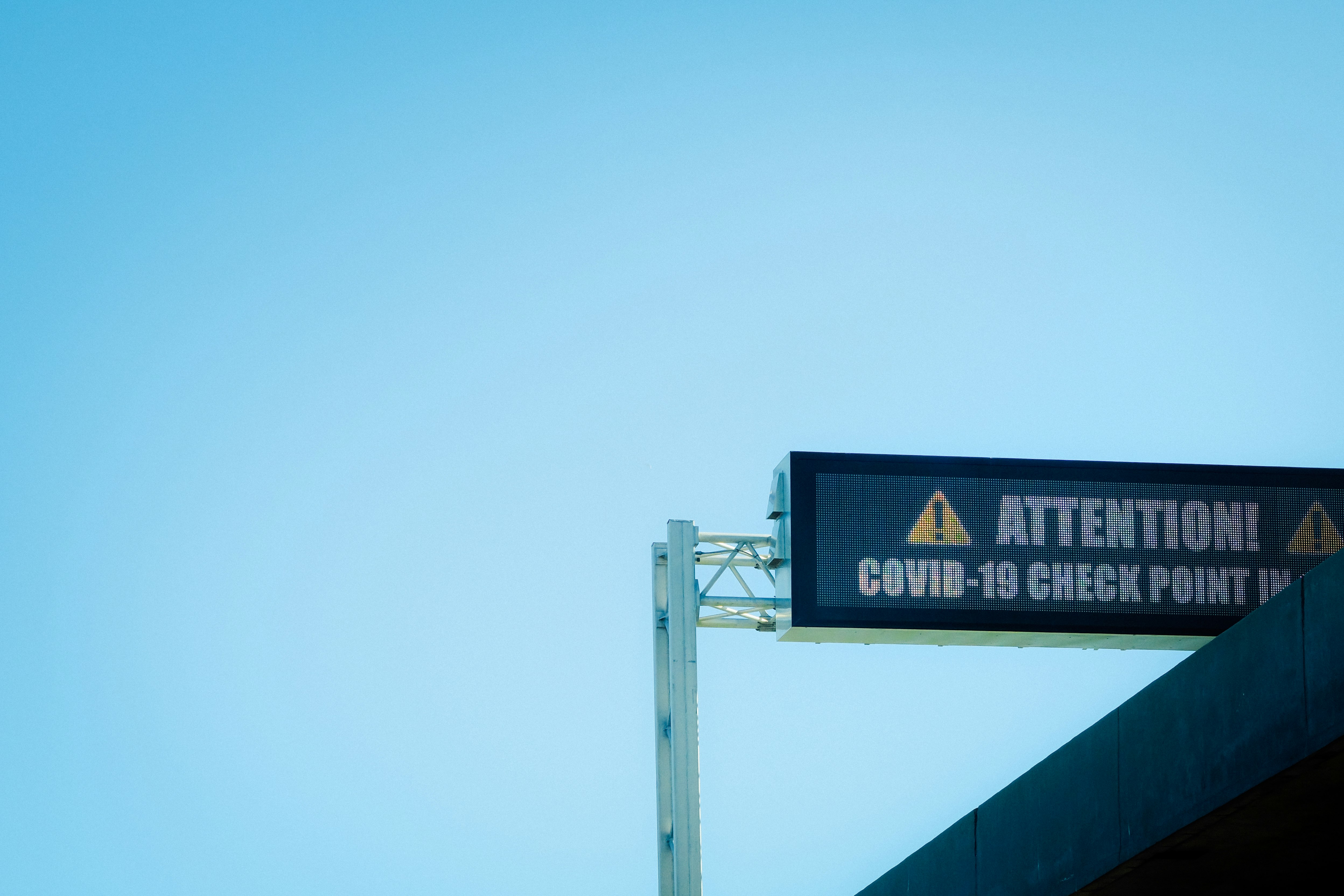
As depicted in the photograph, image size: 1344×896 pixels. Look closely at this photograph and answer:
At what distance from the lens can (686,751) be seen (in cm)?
1403

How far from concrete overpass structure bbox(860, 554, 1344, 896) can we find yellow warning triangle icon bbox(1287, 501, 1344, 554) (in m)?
5.81

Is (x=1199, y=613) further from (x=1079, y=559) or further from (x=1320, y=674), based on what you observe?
(x=1320, y=674)

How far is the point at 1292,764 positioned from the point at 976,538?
7.03 meters

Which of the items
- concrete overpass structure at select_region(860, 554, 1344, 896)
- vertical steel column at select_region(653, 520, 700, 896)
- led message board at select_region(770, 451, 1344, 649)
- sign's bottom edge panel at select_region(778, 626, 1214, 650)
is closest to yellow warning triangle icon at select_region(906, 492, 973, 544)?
led message board at select_region(770, 451, 1344, 649)

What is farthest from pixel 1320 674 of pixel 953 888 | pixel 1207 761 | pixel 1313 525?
pixel 1313 525

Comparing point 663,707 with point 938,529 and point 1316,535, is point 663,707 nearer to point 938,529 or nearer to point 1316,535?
point 938,529

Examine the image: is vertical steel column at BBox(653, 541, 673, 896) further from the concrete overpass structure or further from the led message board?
the concrete overpass structure

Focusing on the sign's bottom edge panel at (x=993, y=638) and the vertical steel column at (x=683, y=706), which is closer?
the sign's bottom edge panel at (x=993, y=638)

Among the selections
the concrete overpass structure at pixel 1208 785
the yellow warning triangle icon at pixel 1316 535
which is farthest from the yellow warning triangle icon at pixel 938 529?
the concrete overpass structure at pixel 1208 785

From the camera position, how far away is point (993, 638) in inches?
496

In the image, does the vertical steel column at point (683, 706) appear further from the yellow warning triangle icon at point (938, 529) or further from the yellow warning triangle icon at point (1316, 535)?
the yellow warning triangle icon at point (1316, 535)

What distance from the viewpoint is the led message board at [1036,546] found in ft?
40.7

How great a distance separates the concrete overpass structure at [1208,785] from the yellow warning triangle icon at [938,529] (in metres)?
4.43

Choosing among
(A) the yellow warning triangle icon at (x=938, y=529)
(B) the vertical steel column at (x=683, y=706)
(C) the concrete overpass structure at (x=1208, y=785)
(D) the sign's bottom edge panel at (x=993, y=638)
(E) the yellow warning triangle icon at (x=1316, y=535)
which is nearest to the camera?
(C) the concrete overpass structure at (x=1208, y=785)
